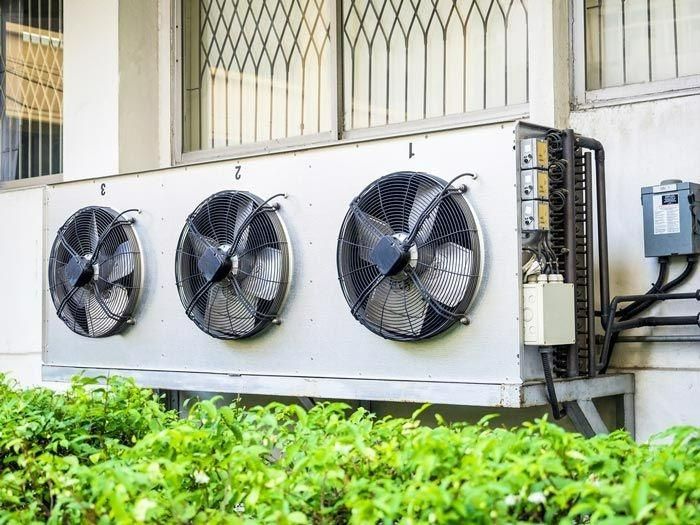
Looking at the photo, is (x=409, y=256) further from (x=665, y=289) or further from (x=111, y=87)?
(x=111, y=87)

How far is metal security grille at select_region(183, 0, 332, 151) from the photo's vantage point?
5617 mm

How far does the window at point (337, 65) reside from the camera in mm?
4906

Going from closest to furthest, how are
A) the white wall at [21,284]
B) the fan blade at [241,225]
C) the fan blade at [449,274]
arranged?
the fan blade at [449,274] < the fan blade at [241,225] < the white wall at [21,284]

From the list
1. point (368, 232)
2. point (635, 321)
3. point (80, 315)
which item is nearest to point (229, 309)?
point (368, 232)

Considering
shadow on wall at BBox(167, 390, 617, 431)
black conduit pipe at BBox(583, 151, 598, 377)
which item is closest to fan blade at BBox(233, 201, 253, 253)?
shadow on wall at BBox(167, 390, 617, 431)

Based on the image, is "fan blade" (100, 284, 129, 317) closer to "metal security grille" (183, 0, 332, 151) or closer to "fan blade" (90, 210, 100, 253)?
"fan blade" (90, 210, 100, 253)

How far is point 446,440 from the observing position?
204cm

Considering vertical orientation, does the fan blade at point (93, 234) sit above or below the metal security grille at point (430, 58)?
below

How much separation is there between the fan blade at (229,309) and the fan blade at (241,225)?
0.67 feet

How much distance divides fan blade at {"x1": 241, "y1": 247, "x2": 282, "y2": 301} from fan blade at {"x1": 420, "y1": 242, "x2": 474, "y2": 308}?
773 millimetres

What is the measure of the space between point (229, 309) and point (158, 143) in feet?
6.20

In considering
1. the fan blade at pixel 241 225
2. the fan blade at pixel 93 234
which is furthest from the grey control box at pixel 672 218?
the fan blade at pixel 93 234

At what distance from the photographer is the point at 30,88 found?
6945 millimetres

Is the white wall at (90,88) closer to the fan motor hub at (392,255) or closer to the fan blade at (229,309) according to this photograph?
the fan blade at (229,309)
